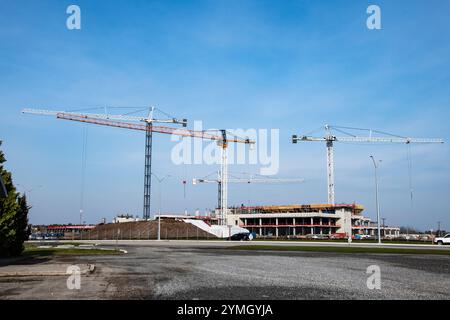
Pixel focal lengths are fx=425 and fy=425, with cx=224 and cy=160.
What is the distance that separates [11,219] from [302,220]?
121357 mm

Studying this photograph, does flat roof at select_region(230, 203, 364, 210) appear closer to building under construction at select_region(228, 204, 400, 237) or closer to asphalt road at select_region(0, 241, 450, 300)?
building under construction at select_region(228, 204, 400, 237)

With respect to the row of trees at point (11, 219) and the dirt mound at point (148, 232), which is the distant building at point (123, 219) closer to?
the dirt mound at point (148, 232)

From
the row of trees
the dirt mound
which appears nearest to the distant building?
the dirt mound

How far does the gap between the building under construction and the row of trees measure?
108637mm

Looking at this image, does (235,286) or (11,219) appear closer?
(235,286)

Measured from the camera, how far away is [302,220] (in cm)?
13950

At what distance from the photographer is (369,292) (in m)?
12.0

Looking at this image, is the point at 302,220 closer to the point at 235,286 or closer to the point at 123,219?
the point at 123,219

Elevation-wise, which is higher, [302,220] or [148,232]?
[302,220]

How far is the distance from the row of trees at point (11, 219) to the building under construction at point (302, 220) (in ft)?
356

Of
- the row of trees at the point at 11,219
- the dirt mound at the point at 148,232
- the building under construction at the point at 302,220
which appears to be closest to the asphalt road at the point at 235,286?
the row of trees at the point at 11,219

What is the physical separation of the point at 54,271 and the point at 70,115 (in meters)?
113

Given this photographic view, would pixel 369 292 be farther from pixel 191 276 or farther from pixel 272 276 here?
pixel 191 276

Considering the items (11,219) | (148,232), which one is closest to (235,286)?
(11,219)
